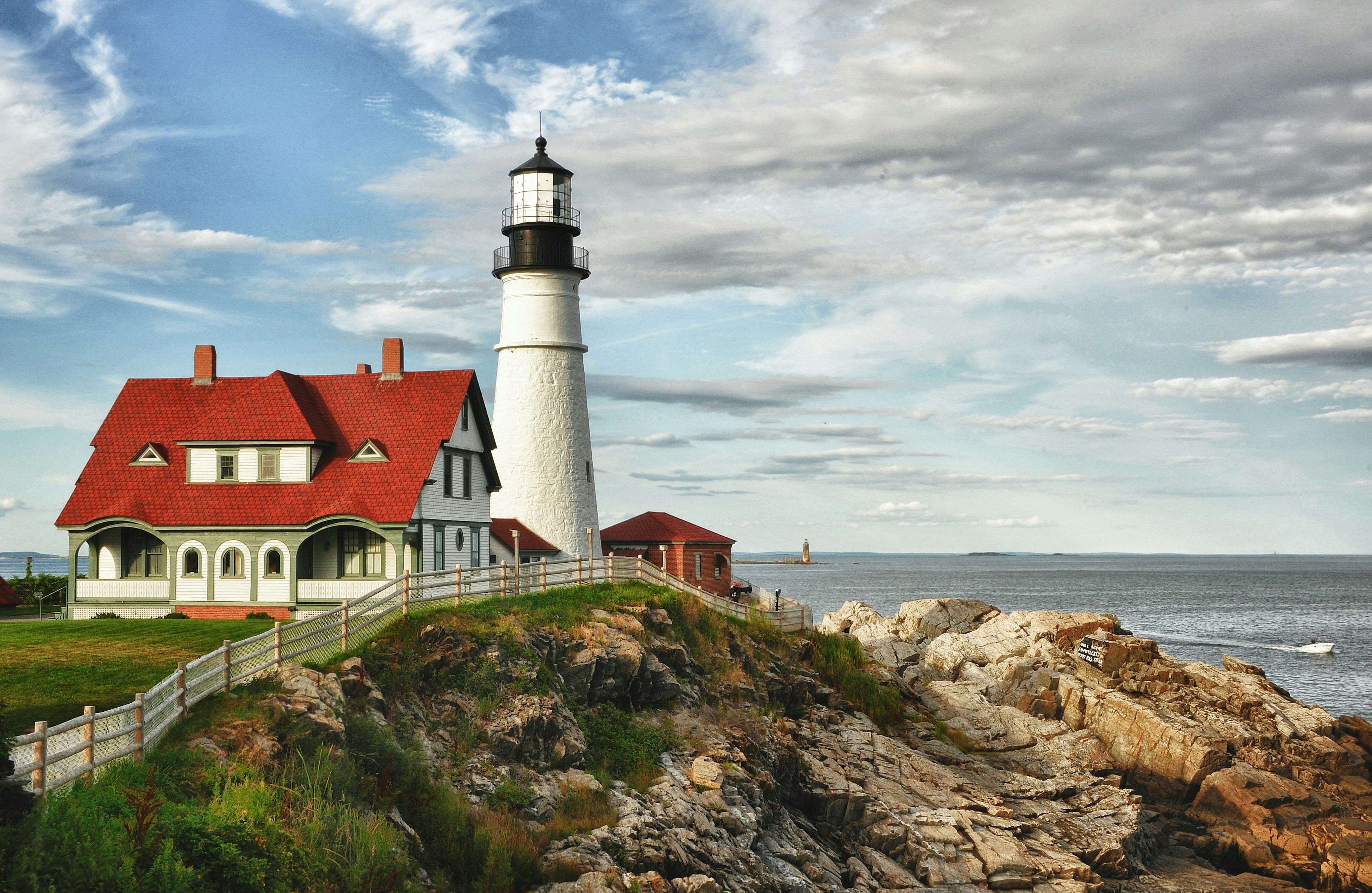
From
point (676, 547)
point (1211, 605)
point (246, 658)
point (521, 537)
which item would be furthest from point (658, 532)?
point (1211, 605)

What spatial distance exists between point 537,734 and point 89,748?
9254mm

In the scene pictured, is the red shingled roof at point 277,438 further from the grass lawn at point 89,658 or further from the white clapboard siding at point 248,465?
the grass lawn at point 89,658

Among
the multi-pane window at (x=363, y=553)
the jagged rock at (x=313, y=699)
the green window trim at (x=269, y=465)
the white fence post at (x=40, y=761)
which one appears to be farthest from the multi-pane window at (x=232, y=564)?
the white fence post at (x=40, y=761)

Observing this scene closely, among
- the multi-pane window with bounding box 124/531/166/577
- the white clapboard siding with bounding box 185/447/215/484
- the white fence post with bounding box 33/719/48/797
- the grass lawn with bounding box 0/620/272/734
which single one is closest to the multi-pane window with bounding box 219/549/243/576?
the multi-pane window with bounding box 124/531/166/577

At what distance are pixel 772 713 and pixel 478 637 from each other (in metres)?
A: 9.10

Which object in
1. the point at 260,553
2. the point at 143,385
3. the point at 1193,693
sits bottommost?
the point at 1193,693

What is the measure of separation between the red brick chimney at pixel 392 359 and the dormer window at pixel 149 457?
672cm

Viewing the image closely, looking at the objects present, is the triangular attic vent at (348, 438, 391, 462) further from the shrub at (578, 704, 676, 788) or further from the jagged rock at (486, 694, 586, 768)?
the jagged rock at (486, 694, 586, 768)

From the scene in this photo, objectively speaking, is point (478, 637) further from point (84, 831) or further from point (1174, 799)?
point (1174, 799)

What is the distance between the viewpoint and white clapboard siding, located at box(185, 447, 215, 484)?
31109 mm

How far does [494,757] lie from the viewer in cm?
1842

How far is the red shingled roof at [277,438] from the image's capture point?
30.0 meters

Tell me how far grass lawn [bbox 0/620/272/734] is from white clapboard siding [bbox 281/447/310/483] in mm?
6018

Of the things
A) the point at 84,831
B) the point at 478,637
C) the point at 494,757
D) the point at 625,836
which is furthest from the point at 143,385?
the point at 84,831
